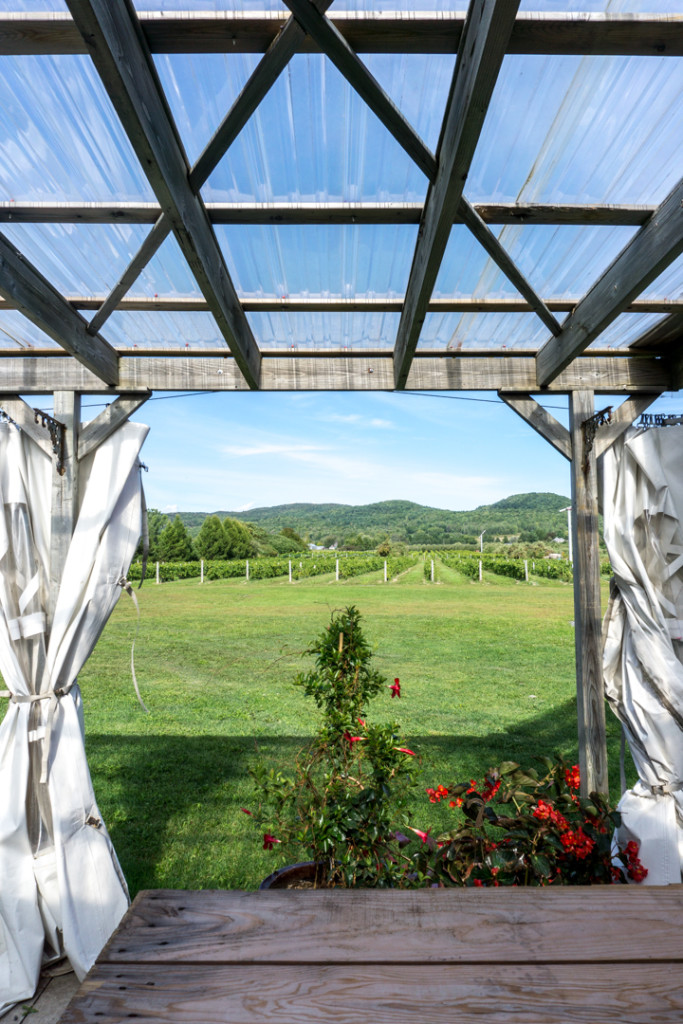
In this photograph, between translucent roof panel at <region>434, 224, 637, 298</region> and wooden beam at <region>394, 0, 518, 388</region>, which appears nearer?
wooden beam at <region>394, 0, 518, 388</region>

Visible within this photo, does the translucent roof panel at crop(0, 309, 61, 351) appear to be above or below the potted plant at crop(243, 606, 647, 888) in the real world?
above

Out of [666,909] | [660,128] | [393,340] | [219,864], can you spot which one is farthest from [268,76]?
[219,864]

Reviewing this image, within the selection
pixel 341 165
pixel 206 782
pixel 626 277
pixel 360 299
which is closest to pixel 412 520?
pixel 206 782

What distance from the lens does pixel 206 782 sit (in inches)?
131

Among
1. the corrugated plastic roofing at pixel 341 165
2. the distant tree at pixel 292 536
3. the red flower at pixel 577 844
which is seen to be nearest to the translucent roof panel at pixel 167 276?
the corrugated plastic roofing at pixel 341 165

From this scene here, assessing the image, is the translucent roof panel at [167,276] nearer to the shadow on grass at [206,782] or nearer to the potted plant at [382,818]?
the potted plant at [382,818]

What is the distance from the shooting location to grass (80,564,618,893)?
108 inches

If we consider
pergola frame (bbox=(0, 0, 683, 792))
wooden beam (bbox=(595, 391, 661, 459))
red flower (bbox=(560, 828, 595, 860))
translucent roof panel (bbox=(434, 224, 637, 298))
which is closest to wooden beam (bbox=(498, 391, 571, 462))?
pergola frame (bbox=(0, 0, 683, 792))

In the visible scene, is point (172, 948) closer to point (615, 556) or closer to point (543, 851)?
point (543, 851)

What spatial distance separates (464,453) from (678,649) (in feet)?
95.9

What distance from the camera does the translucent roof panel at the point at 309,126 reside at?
1011 mm

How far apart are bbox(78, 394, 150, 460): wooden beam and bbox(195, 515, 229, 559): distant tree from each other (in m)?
10.8

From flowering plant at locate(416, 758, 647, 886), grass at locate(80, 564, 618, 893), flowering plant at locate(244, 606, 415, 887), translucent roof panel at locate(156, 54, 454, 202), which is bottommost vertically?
grass at locate(80, 564, 618, 893)

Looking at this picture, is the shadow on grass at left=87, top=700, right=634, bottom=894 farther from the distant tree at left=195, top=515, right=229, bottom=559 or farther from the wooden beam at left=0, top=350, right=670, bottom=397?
the distant tree at left=195, top=515, right=229, bottom=559
